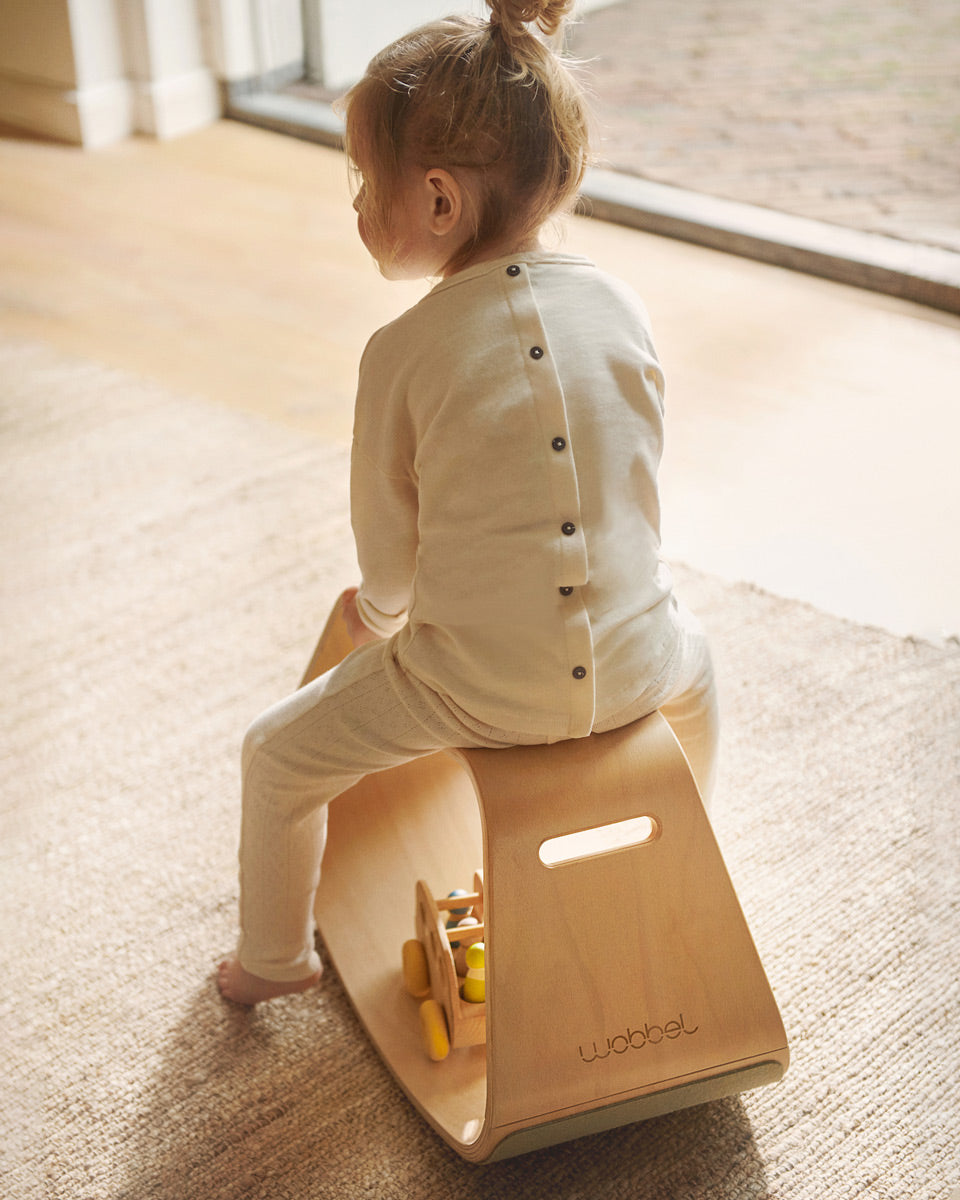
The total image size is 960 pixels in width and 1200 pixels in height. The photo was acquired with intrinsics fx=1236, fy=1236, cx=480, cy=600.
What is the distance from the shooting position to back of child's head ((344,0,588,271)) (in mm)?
764

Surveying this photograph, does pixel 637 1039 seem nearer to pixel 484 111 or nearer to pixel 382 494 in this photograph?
pixel 382 494

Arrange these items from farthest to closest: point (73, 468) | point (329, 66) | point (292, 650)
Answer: point (329, 66) < point (73, 468) < point (292, 650)

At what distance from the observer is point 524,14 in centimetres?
76

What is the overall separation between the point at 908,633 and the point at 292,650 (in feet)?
2.41

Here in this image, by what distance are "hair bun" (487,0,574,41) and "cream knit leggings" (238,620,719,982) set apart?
414 mm

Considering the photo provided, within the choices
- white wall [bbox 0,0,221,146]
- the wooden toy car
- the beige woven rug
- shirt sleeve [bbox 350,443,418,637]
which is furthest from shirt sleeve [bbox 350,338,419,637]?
white wall [bbox 0,0,221,146]

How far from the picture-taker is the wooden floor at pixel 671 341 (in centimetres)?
167

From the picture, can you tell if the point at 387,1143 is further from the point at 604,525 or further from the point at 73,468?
the point at 73,468

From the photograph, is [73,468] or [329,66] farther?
[329,66]

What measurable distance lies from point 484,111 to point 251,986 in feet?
2.32

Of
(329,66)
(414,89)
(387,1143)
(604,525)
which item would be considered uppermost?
(414,89)

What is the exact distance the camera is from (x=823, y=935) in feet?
3.67

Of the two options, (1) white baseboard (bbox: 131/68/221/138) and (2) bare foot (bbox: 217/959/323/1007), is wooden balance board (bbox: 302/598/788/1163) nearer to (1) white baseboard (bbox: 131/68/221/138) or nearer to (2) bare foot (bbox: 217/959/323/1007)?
(2) bare foot (bbox: 217/959/323/1007)

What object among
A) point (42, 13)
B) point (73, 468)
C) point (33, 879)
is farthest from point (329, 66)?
point (33, 879)
